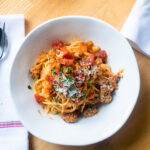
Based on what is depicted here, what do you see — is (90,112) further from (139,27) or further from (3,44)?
(3,44)

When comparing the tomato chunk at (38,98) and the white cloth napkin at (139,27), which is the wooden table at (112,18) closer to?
the white cloth napkin at (139,27)

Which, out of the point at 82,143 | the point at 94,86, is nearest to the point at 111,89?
the point at 94,86

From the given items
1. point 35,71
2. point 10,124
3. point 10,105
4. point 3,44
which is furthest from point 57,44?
point 10,124

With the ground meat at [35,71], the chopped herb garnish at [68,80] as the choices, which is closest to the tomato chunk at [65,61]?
the chopped herb garnish at [68,80]

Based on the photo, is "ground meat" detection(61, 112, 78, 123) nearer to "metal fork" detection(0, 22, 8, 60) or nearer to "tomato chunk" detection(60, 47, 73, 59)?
"tomato chunk" detection(60, 47, 73, 59)

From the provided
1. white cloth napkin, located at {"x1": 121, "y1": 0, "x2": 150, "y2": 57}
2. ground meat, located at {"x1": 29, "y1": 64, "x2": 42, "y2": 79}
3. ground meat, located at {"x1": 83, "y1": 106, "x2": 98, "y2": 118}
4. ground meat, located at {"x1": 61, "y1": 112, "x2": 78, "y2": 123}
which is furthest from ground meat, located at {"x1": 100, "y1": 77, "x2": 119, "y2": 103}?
ground meat, located at {"x1": 29, "y1": 64, "x2": 42, "y2": 79}
